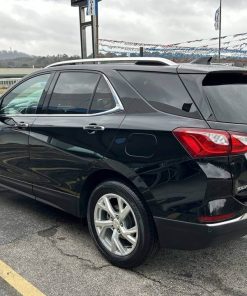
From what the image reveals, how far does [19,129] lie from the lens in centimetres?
427

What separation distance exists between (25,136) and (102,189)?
4.04 ft

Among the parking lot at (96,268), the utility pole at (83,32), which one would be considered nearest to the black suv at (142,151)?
the parking lot at (96,268)

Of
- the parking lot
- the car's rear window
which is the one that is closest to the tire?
the parking lot

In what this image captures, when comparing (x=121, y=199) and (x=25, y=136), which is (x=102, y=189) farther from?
(x=25, y=136)

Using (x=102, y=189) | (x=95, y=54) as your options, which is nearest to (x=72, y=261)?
(x=102, y=189)

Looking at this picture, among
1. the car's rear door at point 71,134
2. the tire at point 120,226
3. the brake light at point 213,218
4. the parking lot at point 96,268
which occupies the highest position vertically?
the car's rear door at point 71,134

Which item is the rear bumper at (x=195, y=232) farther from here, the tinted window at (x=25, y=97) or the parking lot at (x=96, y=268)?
the tinted window at (x=25, y=97)

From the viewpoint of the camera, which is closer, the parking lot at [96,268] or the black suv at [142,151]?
the black suv at [142,151]

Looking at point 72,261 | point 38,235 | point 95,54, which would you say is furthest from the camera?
point 95,54

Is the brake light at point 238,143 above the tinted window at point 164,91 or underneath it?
underneath

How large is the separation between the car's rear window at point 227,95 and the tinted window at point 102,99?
0.82 metres

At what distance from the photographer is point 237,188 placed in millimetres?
2844

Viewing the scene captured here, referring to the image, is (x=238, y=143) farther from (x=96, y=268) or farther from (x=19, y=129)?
(x=19, y=129)

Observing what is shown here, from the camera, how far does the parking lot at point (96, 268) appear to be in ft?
10.0
